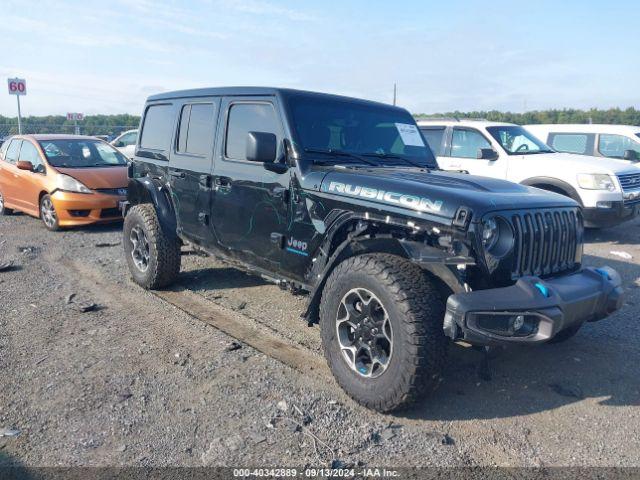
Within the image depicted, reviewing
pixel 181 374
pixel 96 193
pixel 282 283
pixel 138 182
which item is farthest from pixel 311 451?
pixel 96 193

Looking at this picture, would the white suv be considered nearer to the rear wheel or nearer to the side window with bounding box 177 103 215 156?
the side window with bounding box 177 103 215 156

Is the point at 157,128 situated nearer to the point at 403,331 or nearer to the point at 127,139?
the point at 403,331

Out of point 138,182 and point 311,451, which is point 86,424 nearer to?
point 311,451

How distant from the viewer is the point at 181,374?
384cm

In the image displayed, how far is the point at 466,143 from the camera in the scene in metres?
9.28

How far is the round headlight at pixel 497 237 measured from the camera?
3203mm

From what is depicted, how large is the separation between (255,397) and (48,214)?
6.93 m

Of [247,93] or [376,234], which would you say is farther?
[247,93]

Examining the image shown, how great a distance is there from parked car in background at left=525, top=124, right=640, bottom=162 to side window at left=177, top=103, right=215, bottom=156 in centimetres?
799

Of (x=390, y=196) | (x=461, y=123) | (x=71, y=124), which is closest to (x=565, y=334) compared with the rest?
(x=390, y=196)

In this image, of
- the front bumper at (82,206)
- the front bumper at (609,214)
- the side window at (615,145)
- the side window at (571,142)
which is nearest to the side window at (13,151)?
the front bumper at (82,206)

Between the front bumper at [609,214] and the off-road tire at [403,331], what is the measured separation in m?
5.97

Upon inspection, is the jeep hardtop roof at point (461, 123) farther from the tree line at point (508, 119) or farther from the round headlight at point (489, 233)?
the tree line at point (508, 119)

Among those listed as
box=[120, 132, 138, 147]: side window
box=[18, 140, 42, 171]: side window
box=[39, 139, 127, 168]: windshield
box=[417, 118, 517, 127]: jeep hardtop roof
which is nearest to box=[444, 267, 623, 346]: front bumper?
box=[417, 118, 517, 127]: jeep hardtop roof
